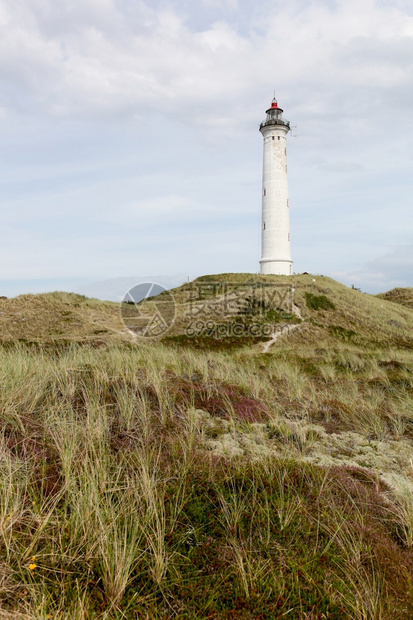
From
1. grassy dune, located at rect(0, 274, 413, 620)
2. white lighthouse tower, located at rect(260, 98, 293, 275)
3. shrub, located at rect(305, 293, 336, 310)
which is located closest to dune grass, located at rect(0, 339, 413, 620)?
grassy dune, located at rect(0, 274, 413, 620)

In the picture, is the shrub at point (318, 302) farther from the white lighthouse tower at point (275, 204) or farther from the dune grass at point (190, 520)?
the dune grass at point (190, 520)

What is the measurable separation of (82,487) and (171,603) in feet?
4.50

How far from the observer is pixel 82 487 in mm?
3836

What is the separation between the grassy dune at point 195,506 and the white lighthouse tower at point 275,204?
38413 millimetres

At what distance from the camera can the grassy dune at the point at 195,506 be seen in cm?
293

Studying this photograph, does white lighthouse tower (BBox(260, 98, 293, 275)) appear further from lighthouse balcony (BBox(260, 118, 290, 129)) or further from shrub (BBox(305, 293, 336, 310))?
shrub (BBox(305, 293, 336, 310))

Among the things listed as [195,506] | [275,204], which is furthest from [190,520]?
[275,204]

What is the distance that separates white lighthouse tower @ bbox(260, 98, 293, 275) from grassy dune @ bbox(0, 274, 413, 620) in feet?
126

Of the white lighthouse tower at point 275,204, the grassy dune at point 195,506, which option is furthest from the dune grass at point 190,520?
the white lighthouse tower at point 275,204

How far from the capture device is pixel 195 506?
3.92 m

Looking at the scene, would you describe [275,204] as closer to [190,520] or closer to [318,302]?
[318,302]

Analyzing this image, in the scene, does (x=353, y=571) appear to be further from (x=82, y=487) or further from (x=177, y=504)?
(x=82, y=487)

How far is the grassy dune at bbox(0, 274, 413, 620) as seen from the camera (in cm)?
293

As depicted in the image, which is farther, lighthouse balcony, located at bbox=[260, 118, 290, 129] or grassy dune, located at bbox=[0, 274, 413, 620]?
lighthouse balcony, located at bbox=[260, 118, 290, 129]
